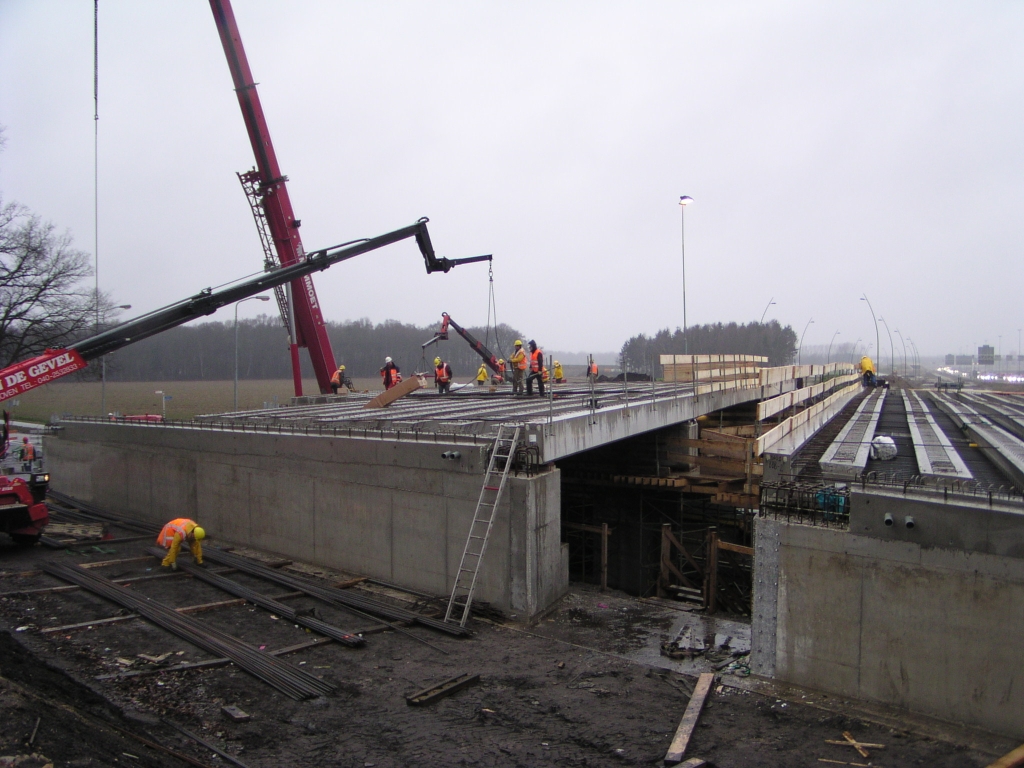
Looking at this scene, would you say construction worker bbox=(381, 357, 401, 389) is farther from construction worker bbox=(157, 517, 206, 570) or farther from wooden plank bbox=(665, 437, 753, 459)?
wooden plank bbox=(665, 437, 753, 459)

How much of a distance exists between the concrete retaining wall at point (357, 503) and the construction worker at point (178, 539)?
160 cm

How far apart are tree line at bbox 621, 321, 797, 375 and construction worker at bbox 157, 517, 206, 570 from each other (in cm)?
3851

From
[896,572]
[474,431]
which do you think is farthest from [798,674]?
[474,431]

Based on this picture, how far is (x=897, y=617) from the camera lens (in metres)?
7.27

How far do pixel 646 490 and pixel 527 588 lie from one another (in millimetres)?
A: 8544

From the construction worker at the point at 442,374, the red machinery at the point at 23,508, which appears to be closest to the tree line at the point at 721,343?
the construction worker at the point at 442,374

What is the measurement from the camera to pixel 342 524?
12938 millimetres

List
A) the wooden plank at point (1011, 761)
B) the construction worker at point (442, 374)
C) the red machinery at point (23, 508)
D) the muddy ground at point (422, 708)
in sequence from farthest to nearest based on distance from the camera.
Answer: the construction worker at point (442, 374), the red machinery at point (23, 508), the muddy ground at point (422, 708), the wooden plank at point (1011, 761)

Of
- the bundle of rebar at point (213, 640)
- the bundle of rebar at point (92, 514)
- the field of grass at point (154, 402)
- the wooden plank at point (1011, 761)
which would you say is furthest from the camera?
the field of grass at point (154, 402)

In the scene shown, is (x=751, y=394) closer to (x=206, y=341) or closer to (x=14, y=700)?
(x=14, y=700)

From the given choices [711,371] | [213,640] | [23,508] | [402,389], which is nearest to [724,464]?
[711,371]

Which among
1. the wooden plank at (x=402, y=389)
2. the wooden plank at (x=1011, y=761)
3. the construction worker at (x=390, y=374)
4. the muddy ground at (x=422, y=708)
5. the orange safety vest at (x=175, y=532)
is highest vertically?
the construction worker at (x=390, y=374)

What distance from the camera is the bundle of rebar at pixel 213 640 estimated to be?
798cm

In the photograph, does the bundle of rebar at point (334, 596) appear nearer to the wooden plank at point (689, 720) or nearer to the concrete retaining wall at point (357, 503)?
the concrete retaining wall at point (357, 503)
